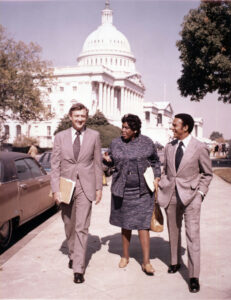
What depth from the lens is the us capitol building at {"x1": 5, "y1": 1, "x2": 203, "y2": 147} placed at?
9219cm

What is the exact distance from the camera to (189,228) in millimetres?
5062

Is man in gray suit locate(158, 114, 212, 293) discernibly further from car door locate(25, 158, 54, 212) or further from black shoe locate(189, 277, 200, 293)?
car door locate(25, 158, 54, 212)

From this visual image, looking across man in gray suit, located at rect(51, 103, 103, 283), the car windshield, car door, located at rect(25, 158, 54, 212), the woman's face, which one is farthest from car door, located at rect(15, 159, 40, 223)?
the woman's face

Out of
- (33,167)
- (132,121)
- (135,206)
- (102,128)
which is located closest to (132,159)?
(132,121)

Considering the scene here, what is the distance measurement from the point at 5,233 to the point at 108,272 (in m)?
2.34

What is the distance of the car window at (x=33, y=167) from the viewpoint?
8799mm

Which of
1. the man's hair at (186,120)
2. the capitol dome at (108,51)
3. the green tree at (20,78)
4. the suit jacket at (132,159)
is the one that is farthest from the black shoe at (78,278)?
the capitol dome at (108,51)

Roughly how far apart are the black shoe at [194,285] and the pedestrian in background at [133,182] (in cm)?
69

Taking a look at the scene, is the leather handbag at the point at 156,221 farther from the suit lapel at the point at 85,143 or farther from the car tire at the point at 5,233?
the car tire at the point at 5,233

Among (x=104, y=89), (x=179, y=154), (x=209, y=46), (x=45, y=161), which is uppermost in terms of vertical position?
(x=104, y=89)

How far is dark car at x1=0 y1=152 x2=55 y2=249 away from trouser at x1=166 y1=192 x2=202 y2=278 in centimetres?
262

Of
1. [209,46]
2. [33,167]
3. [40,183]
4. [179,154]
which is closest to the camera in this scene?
[179,154]

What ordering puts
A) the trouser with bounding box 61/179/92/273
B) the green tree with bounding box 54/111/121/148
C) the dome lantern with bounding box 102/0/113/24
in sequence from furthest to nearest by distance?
the dome lantern with bounding box 102/0/113/24, the green tree with bounding box 54/111/121/148, the trouser with bounding box 61/179/92/273

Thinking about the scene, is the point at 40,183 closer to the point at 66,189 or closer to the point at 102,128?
the point at 66,189
